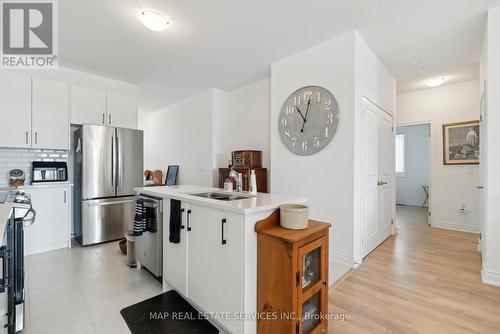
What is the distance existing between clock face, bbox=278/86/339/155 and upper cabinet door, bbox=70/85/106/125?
3009 millimetres

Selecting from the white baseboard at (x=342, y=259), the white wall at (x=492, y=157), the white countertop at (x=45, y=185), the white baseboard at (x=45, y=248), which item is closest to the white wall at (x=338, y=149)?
the white baseboard at (x=342, y=259)

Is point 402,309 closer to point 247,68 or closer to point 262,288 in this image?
point 262,288

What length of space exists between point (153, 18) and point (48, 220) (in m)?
3.09

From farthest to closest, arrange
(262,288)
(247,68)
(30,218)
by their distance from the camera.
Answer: (247,68), (30,218), (262,288)

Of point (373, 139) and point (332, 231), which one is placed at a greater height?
point (373, 139)

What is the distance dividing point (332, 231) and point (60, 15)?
157 inches

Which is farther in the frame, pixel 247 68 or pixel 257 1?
pixel 247 68

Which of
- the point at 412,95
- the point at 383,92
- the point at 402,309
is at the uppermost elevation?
the point at 412,95

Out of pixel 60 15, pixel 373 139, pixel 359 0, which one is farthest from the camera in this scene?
pixel 373 139

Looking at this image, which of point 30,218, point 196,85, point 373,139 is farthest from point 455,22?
point 30,218

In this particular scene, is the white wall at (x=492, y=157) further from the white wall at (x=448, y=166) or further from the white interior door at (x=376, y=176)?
the white wall at (x=448, y=166)

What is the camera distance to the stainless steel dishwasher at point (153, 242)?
2232 mm

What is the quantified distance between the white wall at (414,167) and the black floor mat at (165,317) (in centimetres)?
732

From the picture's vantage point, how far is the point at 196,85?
4.70 m
